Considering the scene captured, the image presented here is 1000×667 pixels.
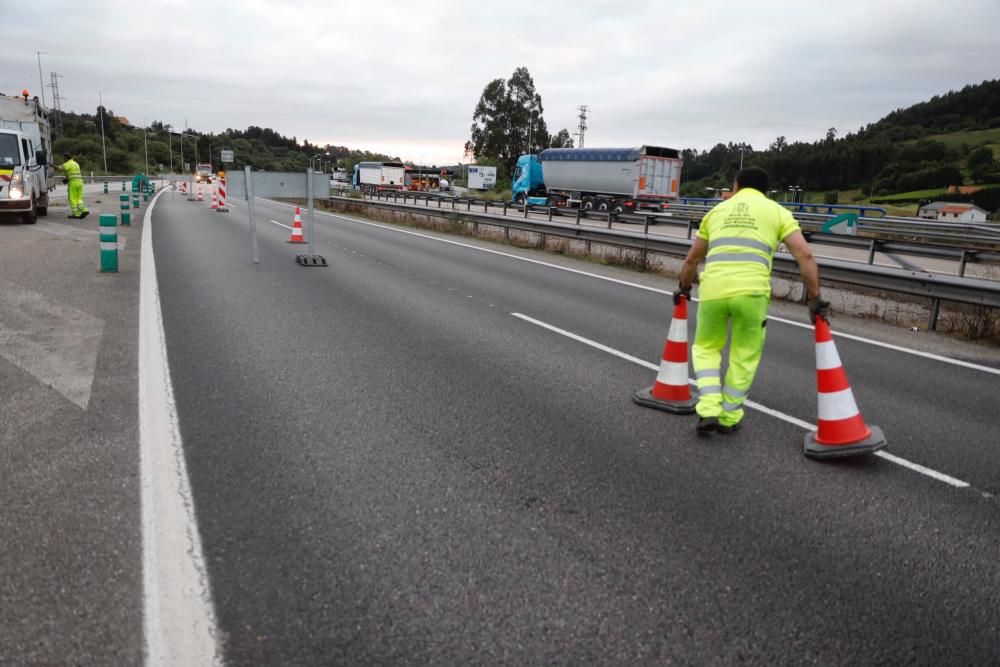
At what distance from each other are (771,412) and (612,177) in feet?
107

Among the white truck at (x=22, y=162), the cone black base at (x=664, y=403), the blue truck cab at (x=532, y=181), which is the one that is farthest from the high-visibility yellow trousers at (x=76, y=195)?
the blue truck cab at (x=532, y=181)

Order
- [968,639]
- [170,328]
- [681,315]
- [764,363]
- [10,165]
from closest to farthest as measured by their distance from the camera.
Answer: [968,639]
[681,315]
[764,363]
[170,328]
[10,165]

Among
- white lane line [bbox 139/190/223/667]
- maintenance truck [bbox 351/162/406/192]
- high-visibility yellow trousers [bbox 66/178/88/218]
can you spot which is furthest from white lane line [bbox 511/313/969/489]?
maintenance truck [bbox 351/162/406/192]

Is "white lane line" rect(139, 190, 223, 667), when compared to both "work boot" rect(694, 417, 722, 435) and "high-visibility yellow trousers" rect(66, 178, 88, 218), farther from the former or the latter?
"high-visibility yellow trousers" rect(66, 178, 88, 218)

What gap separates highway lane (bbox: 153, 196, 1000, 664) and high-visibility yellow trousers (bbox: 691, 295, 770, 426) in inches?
11.0

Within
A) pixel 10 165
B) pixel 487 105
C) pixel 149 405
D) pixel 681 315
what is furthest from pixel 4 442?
pixel 487 105

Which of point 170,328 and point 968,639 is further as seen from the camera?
point 170,328

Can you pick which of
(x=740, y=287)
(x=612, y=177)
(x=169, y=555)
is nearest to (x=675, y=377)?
(x=740, y=287)

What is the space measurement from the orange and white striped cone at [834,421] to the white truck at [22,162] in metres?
20.6

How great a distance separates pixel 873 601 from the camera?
304cm

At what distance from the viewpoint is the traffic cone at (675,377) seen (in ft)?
18.1

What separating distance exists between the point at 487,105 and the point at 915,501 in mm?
99030

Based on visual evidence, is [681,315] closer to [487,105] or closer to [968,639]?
[968,639]

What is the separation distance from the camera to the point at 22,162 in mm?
18609
